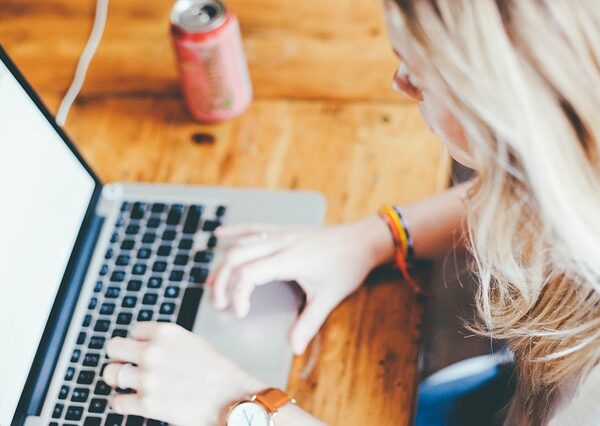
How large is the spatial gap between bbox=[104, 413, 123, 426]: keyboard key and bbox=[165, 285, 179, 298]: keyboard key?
14cm

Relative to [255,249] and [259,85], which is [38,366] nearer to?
[255,249]

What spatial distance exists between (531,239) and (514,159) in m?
0.09

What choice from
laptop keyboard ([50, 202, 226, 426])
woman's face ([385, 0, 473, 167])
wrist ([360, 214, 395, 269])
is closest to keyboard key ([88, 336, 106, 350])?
laptop keyboard ([50, 202, 226, 426])

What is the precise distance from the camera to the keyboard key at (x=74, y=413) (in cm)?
76

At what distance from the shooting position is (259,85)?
1041 mm

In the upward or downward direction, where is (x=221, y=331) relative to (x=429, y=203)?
downward

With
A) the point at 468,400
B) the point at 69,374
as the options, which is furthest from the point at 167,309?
the point at 468,400

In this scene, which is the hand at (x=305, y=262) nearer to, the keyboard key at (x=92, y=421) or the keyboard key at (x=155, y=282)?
the keyboard key at (x=155, y=282)

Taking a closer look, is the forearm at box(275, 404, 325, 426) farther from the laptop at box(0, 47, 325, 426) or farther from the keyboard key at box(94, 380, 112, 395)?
the keyboard key at box(94, 380, 112, 395)

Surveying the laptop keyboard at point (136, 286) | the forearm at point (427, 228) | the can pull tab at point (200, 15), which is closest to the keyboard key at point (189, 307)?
the laptop keyboard at point (136, 286)

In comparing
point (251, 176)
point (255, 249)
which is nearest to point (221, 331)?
point (255, 249)

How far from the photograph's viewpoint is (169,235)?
0.88 meters

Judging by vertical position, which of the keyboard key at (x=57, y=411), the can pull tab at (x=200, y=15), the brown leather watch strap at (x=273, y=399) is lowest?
the keyboard key at (x=57, y=411)

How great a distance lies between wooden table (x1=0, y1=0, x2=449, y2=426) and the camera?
81 cm
